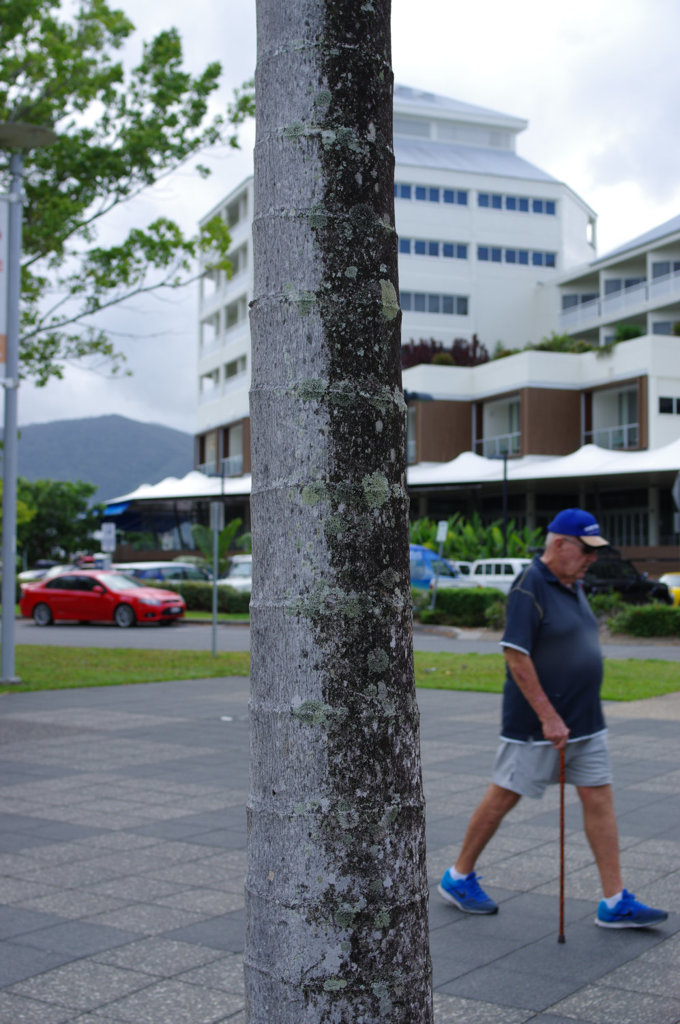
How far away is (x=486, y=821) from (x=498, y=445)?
51.6 meters

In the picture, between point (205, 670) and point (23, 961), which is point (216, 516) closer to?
point (205, 670)

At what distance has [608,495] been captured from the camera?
51.0 meters

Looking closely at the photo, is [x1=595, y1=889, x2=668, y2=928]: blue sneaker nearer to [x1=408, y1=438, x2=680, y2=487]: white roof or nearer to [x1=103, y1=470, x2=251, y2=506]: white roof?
[x1=408, y1=438, x2=680, y2=487]: white roof

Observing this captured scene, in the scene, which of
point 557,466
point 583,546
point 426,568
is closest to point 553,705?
point 583,546

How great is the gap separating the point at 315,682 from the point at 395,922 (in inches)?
18.4

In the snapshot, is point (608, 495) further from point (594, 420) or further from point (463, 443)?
point (463, 443)

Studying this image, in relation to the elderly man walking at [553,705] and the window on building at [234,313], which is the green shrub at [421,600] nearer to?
the elderly man walking at [553,705]

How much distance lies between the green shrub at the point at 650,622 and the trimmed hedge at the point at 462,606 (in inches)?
164

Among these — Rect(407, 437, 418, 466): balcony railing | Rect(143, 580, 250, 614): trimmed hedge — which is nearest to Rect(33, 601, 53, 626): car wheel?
Rect(143, 580, 250, 614): trimmed hedge

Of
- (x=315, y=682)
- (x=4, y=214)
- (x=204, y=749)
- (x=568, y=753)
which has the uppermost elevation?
(x=4, y=214)

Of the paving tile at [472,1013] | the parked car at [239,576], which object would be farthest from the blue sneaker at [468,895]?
the parked car at [239,576]

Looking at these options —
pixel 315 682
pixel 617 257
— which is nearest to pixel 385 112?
pixel 315 682

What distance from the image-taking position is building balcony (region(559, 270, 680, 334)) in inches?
2298

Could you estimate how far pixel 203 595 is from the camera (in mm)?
38156
